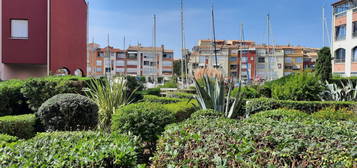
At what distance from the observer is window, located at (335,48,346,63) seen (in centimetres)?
3264

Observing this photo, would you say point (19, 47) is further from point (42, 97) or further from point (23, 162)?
point (23, 162)

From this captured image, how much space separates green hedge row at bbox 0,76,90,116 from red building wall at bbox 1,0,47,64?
787 cm

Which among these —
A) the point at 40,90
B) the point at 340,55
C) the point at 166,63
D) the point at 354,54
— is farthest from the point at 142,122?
the point at 166,63

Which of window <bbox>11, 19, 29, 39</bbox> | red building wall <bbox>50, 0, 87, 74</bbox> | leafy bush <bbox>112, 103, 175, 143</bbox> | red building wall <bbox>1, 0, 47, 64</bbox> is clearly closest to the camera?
leafy bush <bbox>112, 103, 175, 143</bbox>

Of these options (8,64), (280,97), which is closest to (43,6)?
(8,64)

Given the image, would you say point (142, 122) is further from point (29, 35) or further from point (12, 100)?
point (29, 35)

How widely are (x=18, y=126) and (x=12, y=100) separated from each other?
300cm

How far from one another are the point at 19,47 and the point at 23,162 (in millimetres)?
15073

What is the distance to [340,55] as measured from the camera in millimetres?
33281

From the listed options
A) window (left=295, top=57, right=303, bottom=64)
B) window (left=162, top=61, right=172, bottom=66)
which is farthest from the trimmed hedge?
window (left=295, top=57, right=303, bottom=64)

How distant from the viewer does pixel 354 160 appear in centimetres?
208

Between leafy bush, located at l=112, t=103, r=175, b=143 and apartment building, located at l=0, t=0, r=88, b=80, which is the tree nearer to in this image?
leafy bush, located at l=112, t=103, r=175, b=143

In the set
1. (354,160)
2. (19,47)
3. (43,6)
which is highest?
(43,6)

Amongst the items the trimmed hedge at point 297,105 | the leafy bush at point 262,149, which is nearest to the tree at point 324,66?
the trimmed hedge at point 297,105
